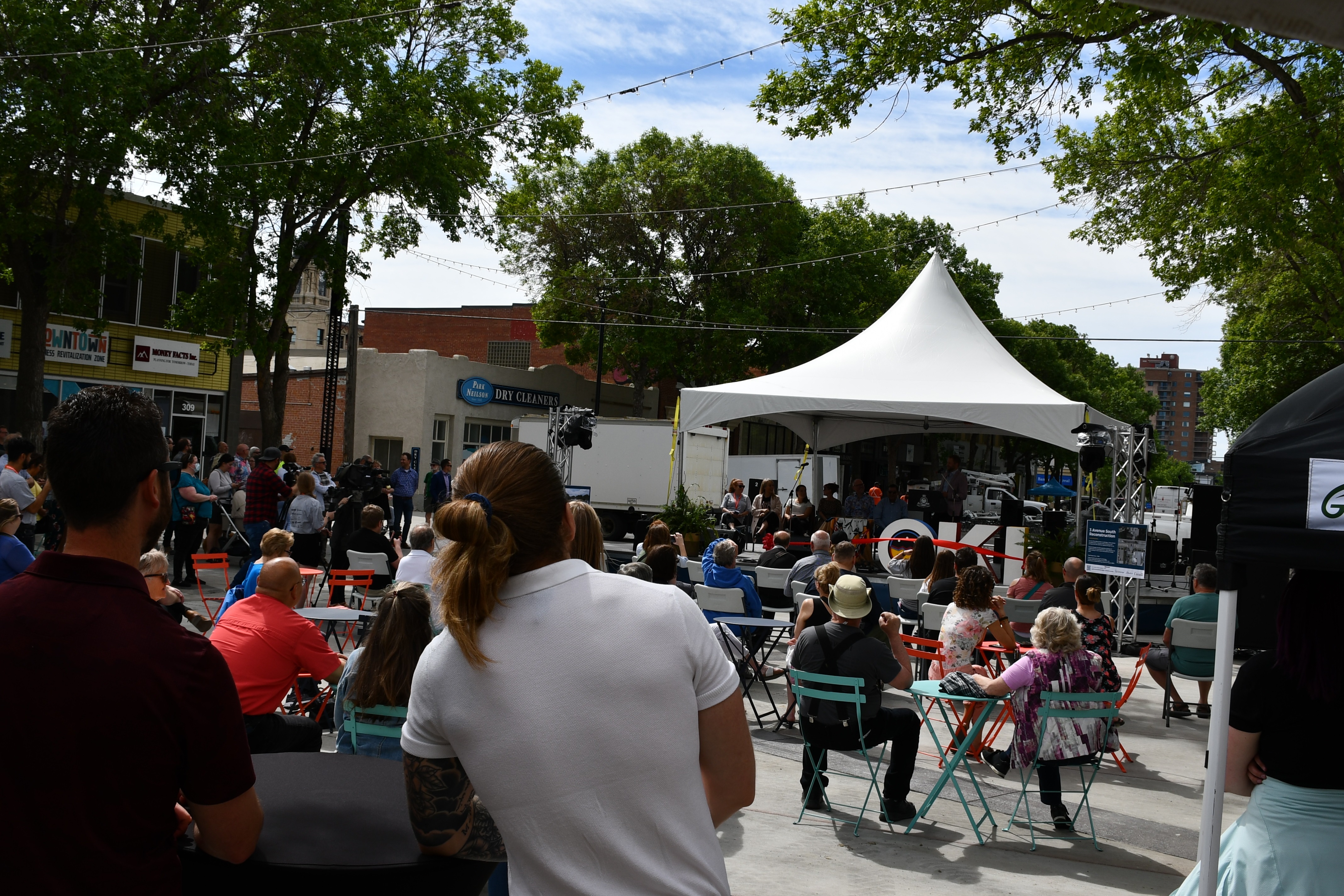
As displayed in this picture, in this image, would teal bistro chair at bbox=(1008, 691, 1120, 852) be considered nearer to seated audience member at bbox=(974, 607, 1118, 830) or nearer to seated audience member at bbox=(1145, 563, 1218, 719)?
seated audience member at bbox=(974, 607, 1118, 830)

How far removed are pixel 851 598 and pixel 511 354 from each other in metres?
43.2

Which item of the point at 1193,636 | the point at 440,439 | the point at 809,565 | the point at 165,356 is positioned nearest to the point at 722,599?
the point at 809,565

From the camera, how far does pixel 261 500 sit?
42.3ft

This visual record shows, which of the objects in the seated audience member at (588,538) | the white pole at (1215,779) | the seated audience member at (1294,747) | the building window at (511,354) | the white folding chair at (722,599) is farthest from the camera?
the building window at (511,354)

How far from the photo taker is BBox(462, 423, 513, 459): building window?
37.2m

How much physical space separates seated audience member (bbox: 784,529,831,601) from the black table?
7025 millimetres

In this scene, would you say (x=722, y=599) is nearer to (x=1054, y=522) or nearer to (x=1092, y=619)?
(x=1092, y=619)

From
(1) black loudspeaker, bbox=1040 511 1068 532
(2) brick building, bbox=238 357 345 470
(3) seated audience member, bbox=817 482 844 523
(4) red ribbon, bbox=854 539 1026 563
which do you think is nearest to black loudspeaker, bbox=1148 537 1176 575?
(1) black loudspeaker, bbox=1040 511 1068 532

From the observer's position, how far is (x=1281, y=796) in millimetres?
2871

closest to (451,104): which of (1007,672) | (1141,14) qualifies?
(1141,14)

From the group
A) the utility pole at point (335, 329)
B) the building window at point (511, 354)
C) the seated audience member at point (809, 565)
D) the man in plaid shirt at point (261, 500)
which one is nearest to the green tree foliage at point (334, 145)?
the utility pole at point (335, 329)

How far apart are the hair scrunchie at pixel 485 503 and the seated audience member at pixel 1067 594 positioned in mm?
7512

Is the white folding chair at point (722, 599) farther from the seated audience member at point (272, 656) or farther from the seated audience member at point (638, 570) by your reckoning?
the seated audience member at point (272, 656)

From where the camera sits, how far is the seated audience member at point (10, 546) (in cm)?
661
